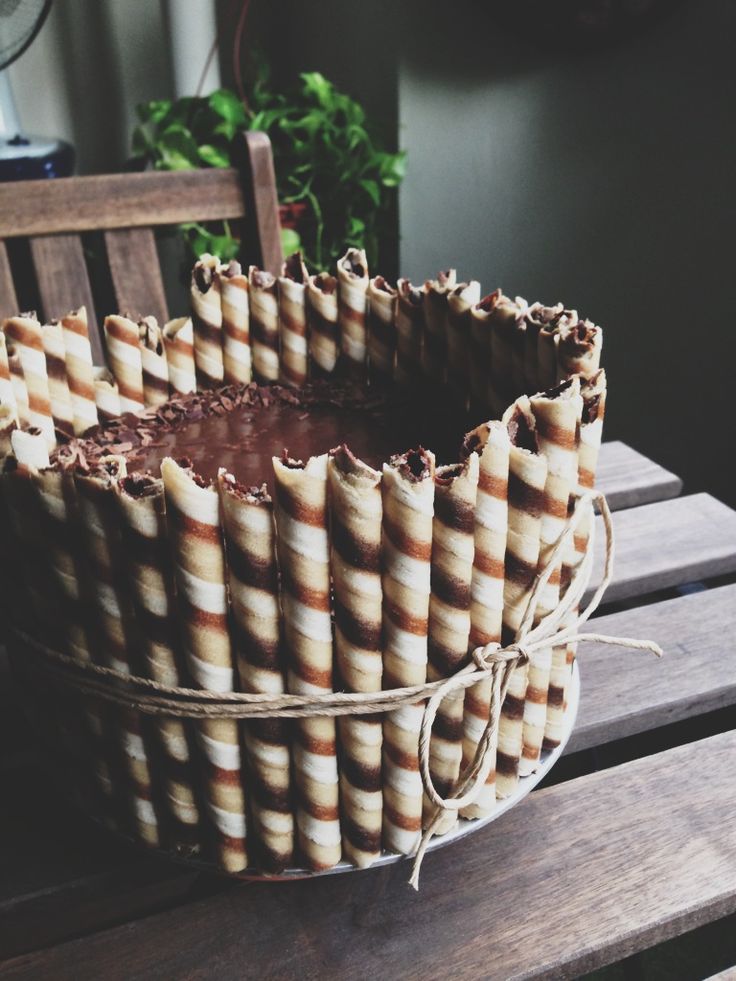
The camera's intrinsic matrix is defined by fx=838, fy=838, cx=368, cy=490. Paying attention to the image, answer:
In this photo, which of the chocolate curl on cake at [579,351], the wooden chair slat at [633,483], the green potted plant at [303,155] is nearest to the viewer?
the chocolate curl on cake at [579,351]

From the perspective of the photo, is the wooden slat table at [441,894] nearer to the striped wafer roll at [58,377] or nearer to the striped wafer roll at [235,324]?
the striped wafer roll at [58,377]

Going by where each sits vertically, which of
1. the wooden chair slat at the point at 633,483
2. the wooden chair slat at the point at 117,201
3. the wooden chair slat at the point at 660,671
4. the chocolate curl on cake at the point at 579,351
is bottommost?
the wooden chair slat at the point at 633,483

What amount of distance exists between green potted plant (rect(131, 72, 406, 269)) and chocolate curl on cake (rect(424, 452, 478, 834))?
5.67ft

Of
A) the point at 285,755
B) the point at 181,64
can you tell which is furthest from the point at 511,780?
the point at 181,64

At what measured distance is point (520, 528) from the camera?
0.58 metres

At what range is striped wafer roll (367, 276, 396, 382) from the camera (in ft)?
3.02

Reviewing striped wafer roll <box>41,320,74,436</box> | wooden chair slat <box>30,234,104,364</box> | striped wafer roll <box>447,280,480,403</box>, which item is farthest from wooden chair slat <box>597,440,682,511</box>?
wooden chair slat <box>30,234,104,364</box>

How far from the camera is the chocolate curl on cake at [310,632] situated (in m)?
0.51

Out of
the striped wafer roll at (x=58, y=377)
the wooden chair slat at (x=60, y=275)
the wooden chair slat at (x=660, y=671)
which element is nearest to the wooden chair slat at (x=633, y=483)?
the wooden chair slat at (x=660, y=671)

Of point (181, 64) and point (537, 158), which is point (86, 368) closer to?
point (537, 158)

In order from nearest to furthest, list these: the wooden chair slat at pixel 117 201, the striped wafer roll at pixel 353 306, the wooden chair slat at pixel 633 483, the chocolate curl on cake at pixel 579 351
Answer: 1. the chocolate curl on cake at pixel 579 351
2. the striped wafer roll at pixel 353 306
3. the wooden chair slat at pixel 633 483
4. the wooden chair slat at pixel 117 201

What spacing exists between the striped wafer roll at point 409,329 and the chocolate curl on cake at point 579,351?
232mm

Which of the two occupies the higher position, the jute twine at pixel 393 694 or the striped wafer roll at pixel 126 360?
the striped wafer roll at pixel 126 360

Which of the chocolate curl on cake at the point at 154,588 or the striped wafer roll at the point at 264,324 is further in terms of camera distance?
the striped wafer roll at the point at 264,324
